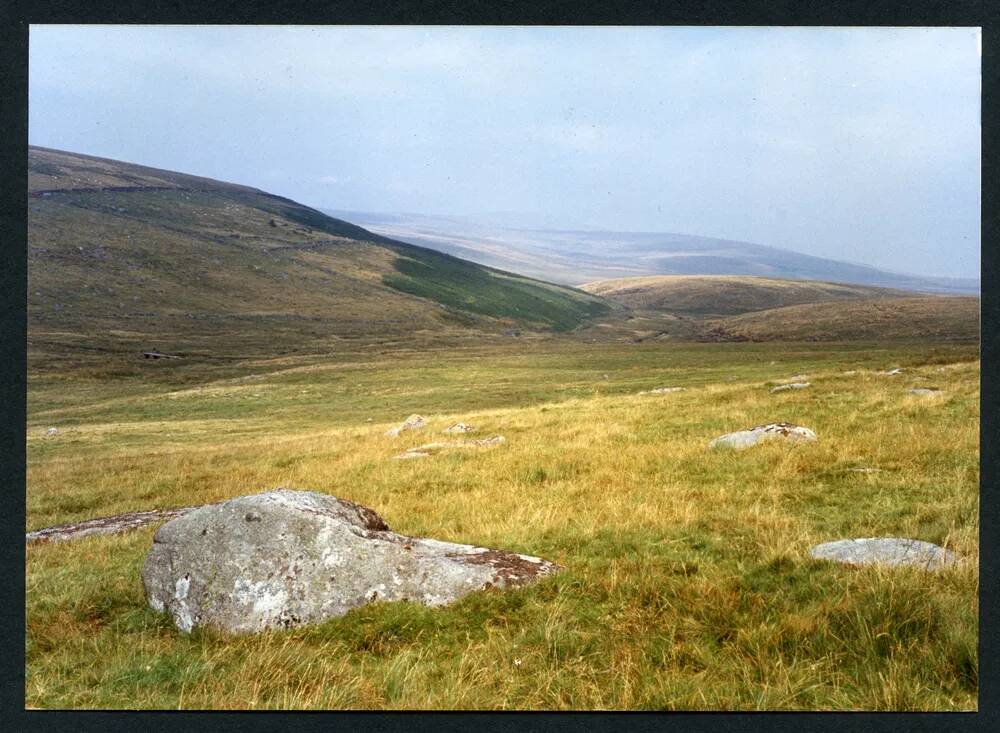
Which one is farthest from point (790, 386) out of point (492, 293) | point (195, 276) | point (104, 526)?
point (492, 293)

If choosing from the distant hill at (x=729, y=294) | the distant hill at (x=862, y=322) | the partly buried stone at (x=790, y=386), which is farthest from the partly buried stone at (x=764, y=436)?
the partly buried stone at (x=790, y=386)

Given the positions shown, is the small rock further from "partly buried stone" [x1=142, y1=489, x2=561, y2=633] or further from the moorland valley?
"partly buried stone" [x1=142, y1=489, x2=561, y2=633]

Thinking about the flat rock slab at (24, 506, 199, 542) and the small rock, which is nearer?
the flat rock slab at (24, 506, 199, 542)

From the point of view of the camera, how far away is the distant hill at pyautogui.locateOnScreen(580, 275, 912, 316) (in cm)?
2330

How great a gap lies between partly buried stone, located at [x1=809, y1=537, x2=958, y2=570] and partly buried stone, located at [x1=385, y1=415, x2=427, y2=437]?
8532 millimetres

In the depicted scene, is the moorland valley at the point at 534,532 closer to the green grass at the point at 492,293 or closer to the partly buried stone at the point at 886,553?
the partly buried stone at the point at 886,553

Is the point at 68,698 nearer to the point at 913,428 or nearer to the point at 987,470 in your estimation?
the point at 987,470

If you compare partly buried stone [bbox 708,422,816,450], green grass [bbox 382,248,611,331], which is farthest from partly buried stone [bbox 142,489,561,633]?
green grass [bbox 382,248,611,331]

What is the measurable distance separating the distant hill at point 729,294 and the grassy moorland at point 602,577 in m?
6.55

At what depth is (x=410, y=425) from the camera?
13.1 metres

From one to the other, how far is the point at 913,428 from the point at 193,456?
13.1 m

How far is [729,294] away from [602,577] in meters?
33.6

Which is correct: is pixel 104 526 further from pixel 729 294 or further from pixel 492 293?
pixel 492 293

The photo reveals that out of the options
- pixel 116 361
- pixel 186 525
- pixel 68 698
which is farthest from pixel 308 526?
pixel 116 361
